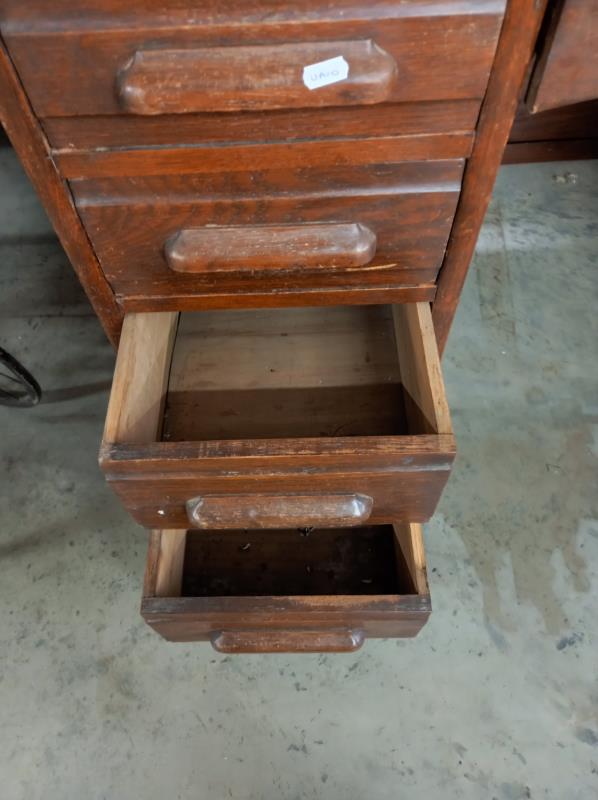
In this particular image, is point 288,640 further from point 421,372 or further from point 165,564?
point 421,372

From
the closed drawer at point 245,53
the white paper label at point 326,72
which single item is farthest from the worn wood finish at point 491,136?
the white paper label at point 326,72

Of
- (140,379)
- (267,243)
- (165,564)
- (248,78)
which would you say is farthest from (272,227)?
(165,564)

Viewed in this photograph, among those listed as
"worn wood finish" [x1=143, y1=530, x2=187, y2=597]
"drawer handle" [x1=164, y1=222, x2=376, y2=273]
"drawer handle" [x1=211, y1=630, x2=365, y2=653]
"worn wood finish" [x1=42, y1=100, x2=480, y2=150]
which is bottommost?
"drawer handle" [x1=211, y1=630, x2=365, y2=653]

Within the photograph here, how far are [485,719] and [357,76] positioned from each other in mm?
864

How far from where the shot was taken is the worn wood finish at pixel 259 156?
59 cm

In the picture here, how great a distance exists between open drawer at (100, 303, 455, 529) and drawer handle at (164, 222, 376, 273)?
153 millimetres

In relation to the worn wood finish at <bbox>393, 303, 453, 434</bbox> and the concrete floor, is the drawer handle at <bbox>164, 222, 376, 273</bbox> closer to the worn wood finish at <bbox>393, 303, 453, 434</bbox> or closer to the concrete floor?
the worn wood finish at <bbox>393, 303, 453, 434</bbox>

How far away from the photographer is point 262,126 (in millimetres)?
575

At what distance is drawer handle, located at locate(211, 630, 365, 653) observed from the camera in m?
0.89

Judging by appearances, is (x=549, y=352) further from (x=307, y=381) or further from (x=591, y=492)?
(x=307, y=381)

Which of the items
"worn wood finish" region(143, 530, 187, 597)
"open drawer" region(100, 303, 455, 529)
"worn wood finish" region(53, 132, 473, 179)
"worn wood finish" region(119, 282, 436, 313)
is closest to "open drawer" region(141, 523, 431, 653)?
"worn wood finish" region(143, 530, 187, 597)

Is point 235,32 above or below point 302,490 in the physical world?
above

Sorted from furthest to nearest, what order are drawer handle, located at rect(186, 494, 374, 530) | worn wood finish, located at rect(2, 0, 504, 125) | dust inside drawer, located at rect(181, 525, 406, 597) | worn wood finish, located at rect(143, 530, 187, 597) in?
dust inside drawer, located at rect(181, 525, 406, 597), worn wood finish, located at rect(143, 530, 187, 597), drawer handle, located at rect(186, 494, 374, 530), worn wood finish, located at rect(2, 0, 504, 125)

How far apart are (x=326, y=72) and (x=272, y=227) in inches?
6.9
